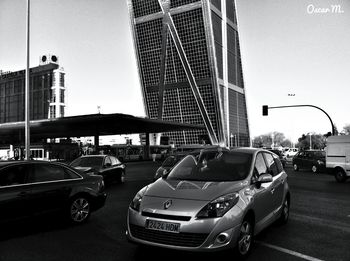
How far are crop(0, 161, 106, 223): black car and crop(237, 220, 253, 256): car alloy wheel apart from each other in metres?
3.61

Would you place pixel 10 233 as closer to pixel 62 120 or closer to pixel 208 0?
pixel 62 120

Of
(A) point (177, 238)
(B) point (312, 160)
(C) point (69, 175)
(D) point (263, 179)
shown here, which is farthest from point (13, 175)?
(B) point (312, 160)

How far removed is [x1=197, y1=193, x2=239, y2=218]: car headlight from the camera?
14.6ft

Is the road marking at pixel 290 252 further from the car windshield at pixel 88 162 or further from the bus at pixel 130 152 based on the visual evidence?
the bus at pixel 130 152

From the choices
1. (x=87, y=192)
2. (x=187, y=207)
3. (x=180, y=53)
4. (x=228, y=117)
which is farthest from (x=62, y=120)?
(x=228, y=117)

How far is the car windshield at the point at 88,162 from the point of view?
13.3 meters

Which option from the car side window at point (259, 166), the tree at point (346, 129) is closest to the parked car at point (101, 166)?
the car side window at point (259, 166)

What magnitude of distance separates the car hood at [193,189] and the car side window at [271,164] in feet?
4.82

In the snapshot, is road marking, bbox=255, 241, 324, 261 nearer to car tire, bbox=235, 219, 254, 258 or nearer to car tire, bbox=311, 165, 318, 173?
car tire, bbox=235, 219, 254, 258

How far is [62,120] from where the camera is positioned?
1569 inches

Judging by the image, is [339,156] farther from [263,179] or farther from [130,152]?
[130,152]

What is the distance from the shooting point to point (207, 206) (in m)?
4.49

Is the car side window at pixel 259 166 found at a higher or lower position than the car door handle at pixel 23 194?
higher

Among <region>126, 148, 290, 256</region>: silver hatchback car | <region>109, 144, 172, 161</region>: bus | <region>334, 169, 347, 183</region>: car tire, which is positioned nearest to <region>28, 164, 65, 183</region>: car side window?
<region>126, 148, 290, 256</region>: silver hatchback car
